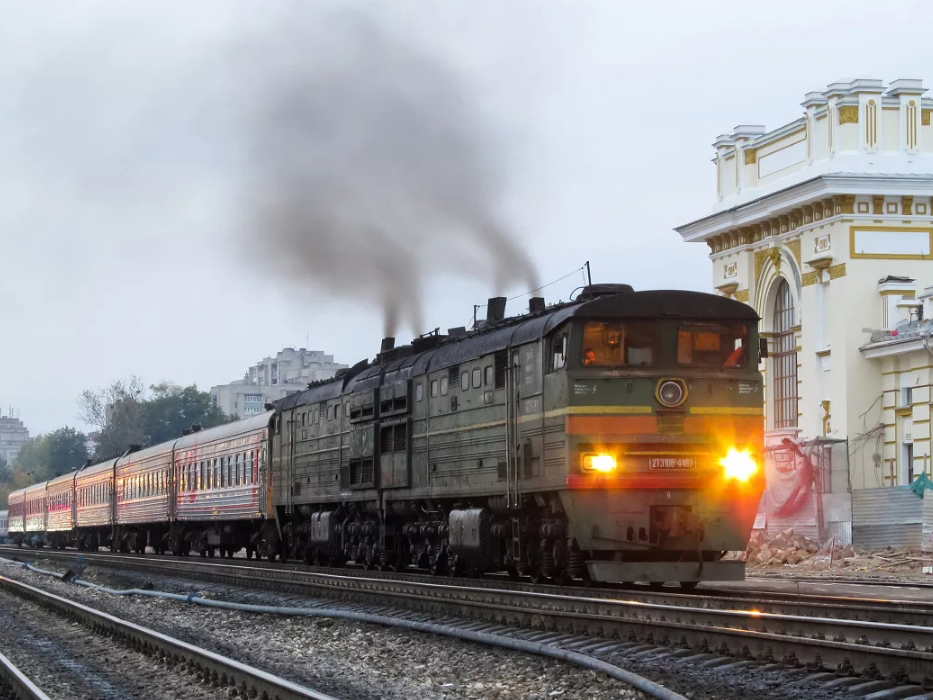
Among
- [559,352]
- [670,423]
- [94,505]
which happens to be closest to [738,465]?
[670,423]

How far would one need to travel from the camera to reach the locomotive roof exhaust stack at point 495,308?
2512 centimetres

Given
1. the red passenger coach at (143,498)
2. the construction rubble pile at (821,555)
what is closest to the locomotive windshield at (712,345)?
the construction rubble pile at (821,555)

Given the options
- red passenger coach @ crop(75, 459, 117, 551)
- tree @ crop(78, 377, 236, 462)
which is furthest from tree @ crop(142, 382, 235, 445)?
red passenger coach @ crop(75, 459, 117, 551)

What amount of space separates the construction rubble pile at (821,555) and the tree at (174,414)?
113442 millimetres

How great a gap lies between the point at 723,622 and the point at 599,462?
4.48m

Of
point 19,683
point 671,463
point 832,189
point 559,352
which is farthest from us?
point 832,189

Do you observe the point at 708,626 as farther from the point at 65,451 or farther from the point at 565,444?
the point at 65,451

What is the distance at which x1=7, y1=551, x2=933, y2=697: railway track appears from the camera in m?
11.2

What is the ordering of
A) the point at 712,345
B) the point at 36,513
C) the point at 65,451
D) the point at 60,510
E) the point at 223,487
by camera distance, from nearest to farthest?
the point at 712,345
the point at 223,487
the point at 60,510
the point at 36,513
the point at 65,451

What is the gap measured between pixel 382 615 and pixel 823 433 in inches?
1002

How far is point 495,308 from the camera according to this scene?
82.8 ft

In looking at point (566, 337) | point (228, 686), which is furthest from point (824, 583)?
point (228, 686)

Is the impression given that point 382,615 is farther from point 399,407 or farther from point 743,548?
point 399,407

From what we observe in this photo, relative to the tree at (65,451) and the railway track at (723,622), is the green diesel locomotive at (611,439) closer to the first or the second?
the railway track at (723,622)
